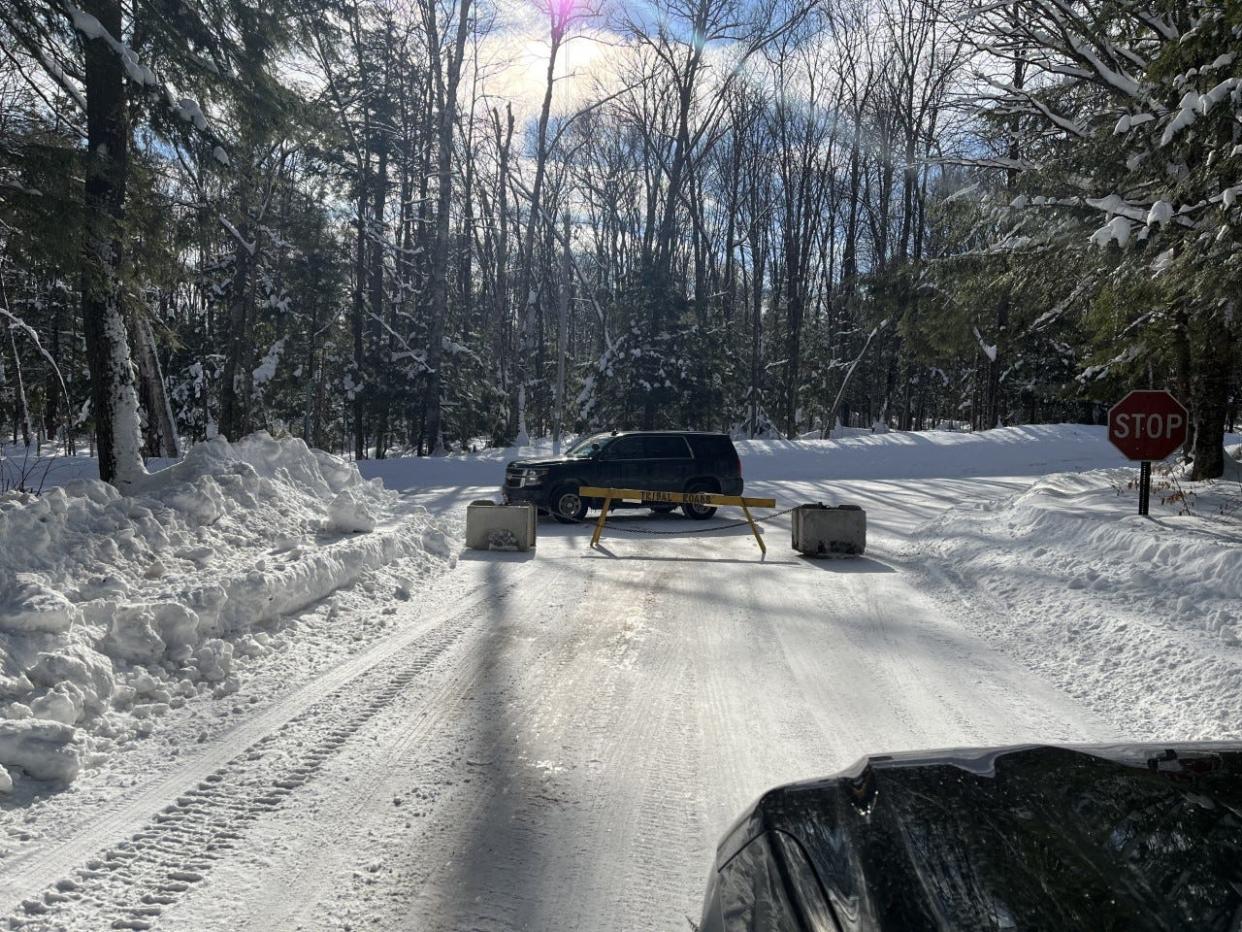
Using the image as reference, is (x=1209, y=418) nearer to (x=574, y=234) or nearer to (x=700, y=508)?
(x=700, y=508)

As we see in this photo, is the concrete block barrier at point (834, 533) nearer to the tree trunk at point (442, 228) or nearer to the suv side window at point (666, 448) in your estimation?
the suv side window at point (666, 448)

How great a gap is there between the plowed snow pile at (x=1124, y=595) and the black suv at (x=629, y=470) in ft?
15.3

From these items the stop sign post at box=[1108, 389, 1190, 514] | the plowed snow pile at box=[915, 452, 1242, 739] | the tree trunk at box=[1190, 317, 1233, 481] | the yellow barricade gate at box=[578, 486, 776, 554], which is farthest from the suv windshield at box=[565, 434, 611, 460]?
the tree trunk at box=[1190, 317, 1233, 481]

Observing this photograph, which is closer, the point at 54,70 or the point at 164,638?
the point at 164,638

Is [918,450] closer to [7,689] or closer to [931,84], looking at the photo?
[931,84]

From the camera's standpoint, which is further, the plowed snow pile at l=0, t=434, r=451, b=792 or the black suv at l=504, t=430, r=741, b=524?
the black suv at l=504, t=430, r=741, b=524

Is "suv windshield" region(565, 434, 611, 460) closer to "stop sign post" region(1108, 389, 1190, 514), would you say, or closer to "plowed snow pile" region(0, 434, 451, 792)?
"plowed snow pile" region(0, 434, 451, 792)

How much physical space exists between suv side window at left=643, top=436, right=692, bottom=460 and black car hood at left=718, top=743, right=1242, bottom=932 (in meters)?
14.2

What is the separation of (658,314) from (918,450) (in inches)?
441

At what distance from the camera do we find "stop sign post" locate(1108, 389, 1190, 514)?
9.95 meters

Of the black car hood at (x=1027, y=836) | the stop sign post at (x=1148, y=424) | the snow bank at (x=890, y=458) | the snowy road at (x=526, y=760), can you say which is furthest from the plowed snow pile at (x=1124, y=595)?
the snow bank at (x=890, y=458)

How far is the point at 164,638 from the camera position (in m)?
6.03

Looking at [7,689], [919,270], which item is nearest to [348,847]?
[7,689]

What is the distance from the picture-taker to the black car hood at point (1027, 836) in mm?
1761
